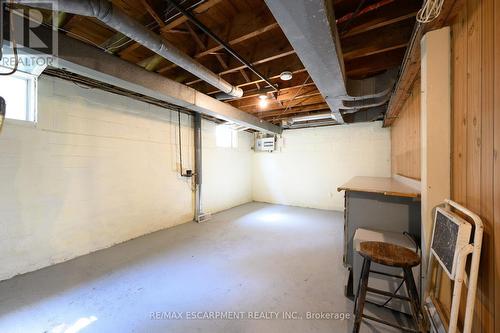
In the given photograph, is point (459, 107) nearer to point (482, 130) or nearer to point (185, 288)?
point (482, 130)

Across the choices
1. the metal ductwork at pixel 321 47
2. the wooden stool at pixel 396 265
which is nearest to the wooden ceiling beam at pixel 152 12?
the metal ductwork at pixel 321 47

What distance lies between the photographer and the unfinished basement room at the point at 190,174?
1.15m

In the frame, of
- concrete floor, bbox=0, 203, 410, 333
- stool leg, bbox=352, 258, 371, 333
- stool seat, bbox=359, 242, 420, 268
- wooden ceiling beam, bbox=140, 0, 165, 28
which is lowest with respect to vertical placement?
concrete floor, bbox=0, 203, 410, 333

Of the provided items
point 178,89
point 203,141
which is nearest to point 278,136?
Result: point 203,141

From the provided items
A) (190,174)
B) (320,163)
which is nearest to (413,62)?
(190,174)

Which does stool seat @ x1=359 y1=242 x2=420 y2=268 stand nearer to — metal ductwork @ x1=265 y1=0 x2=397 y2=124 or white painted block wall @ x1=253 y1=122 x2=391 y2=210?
metal ductwork @ x1=265 y1=0 x2=397 y2=124

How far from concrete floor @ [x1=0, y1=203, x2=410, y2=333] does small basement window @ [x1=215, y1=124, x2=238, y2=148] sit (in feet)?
8.60

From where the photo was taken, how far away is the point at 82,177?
2.68 metres

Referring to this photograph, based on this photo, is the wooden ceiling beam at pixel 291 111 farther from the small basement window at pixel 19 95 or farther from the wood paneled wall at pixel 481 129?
the small basement window at pixel 19 95

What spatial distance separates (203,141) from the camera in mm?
4652

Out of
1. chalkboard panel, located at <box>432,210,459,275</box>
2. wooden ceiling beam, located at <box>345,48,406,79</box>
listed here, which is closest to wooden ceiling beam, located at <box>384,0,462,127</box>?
wooden ceiling beam, located at <box>345,48,406,79</box>

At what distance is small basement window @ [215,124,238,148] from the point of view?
5.09 m

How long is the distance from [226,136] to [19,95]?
370 centimetres

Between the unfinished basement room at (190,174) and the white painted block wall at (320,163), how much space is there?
3.79ft
